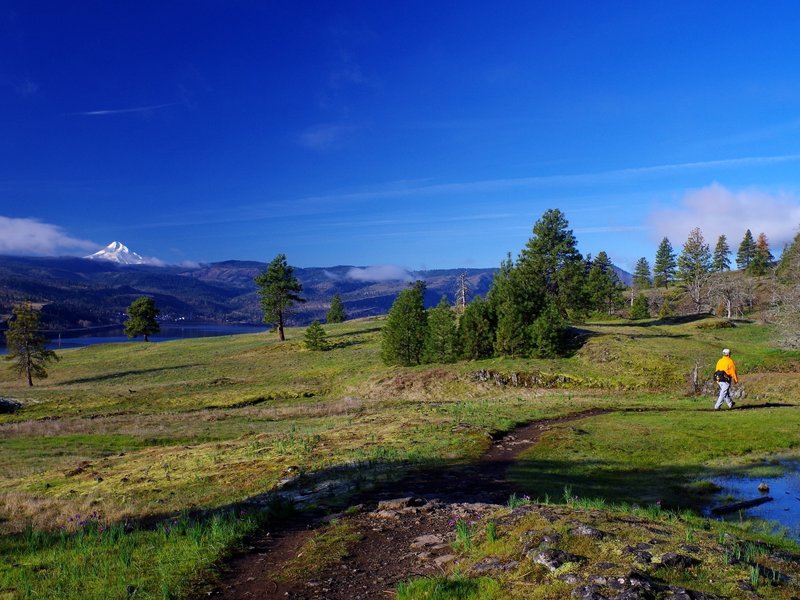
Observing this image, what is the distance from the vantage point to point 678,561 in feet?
23.3

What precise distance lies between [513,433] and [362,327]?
82.7m

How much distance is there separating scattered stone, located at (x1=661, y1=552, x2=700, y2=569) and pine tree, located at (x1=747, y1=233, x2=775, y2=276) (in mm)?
148316

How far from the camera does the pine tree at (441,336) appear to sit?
184 ft

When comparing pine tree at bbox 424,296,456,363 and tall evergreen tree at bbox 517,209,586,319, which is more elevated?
tall evergreen tree at bbox 517,209,586,319

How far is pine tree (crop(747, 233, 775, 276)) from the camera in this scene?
422 feet

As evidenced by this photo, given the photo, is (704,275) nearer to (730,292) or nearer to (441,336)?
(730,292)

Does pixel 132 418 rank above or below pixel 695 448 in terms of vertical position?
below

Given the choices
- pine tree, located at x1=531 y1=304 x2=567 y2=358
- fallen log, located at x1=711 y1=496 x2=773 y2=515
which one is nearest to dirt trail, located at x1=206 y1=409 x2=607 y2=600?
fallen log, located at x1=711 y1=496 x2=773 y2=515

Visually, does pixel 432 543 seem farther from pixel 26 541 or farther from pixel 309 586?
pixel 26 541

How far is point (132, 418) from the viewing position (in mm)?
43812

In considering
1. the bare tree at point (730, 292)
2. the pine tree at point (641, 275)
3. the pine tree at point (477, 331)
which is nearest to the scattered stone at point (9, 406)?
the pine tree at point (477, 331)

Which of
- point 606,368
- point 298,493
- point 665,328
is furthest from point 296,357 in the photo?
point 298,493

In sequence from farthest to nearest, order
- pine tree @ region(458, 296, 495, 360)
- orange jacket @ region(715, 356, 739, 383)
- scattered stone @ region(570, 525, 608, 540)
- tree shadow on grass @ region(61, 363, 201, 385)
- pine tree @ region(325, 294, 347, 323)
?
pine tree @ region(325, 294, 347, 323), tree shadow on grass @ region(61, 363, 201, 385), pine tree @ region(458, 296, 495, 360), orange jacket @ region(715, 356, 739, 383), scattered stone @ region(570, 525, 608, 540)

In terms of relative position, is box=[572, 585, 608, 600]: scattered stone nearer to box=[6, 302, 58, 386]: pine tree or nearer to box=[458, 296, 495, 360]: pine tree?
box=[458, 296, 495, 360]: pine tree
